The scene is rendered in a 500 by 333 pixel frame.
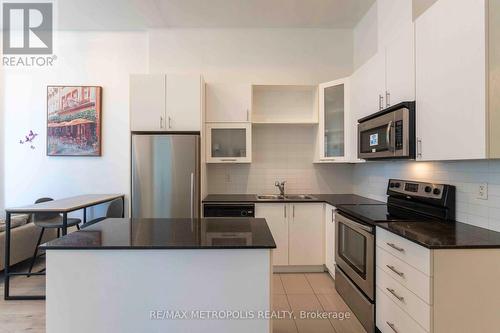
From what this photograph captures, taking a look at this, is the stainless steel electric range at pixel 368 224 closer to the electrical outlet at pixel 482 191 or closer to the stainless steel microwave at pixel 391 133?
the electrical outlet at pixel 482 191

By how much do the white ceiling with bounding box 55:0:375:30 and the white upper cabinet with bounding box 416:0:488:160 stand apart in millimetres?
1681

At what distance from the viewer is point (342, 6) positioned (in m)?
3.31

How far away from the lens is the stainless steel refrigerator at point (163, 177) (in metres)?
3.21

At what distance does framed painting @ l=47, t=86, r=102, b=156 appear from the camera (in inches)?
155

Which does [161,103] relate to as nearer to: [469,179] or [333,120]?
[333,120]

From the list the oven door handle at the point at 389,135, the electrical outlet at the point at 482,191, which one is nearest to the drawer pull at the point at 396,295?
the electrical outlet at the point at 482,191

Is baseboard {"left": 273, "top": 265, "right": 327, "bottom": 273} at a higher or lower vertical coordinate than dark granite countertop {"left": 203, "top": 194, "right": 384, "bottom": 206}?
lower

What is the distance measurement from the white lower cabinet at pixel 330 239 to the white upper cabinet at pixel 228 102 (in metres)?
1.49

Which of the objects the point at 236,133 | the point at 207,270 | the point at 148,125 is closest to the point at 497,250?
the point at 207,270

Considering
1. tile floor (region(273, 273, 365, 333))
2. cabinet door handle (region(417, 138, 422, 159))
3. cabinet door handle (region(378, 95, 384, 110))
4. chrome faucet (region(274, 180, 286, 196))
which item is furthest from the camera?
chrome faucet (region(274, 180, 286, 196))

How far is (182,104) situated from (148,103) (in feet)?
1.29

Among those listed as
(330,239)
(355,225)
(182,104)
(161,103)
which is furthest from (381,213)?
(161,103)

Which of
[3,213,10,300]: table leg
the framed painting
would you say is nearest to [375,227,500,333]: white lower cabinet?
[3,213,10,300]: table leg

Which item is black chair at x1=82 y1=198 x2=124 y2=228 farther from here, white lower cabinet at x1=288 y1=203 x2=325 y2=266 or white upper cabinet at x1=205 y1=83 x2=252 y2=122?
white lower cabinet at x1=288 y1=203 x2=325 y2=266
